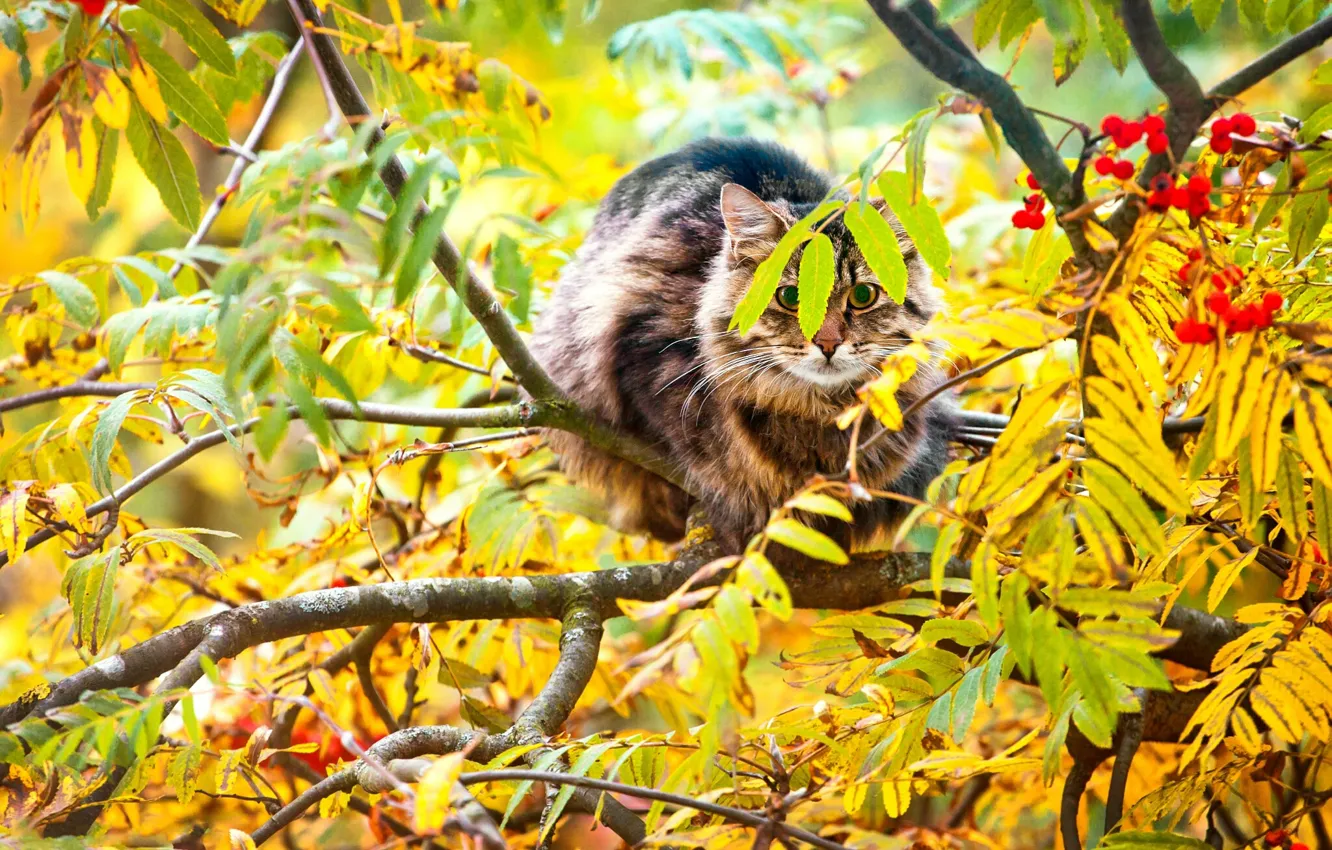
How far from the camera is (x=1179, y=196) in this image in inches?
39.4

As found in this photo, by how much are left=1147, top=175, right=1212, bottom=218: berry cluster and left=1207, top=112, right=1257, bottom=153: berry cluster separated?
0.07 meters

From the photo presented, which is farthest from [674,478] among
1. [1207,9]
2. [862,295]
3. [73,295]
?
[1207,9]

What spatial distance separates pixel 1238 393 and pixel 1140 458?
0.37 feet

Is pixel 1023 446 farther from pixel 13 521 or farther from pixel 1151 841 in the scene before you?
pixel 13 521

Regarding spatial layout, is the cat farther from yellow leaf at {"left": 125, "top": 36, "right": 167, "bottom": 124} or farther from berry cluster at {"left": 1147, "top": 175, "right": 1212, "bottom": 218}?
yellow leaf at {"left": 125, "top": 36, "right": 167, "bottom": 124}

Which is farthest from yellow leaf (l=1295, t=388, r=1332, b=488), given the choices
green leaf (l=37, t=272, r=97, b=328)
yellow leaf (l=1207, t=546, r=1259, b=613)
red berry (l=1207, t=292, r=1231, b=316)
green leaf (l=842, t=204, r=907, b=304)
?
green leaf (l=37, t=272, r=97, b=328)

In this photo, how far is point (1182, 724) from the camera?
1866 mm

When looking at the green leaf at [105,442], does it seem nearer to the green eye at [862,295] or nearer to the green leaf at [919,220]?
the green leaf at [919,220]

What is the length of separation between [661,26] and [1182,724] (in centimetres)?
175

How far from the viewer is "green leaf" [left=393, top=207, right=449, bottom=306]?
92 cm

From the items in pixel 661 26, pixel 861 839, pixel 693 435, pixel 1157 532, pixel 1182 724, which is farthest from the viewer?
pixel 661 26

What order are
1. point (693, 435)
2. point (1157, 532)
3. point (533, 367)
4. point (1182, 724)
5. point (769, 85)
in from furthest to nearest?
point (769, 85) → point (693, 435) → point (1182, 724) → point (533, 367) → point (1157, 532)

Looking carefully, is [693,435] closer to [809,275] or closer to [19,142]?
[809,275]

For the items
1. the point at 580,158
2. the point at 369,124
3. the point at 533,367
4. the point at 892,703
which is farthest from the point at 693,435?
the point at 580,158
